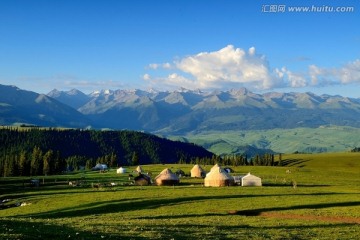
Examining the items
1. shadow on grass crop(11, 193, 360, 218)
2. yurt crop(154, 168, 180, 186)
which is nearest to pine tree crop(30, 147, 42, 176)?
yurt crop(154, 168, 180, 186)

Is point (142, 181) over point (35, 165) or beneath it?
beneath

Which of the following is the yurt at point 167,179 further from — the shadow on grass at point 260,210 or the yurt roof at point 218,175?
the shadow on grass at point 260,210

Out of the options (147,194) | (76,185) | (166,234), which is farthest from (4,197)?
(166,234)

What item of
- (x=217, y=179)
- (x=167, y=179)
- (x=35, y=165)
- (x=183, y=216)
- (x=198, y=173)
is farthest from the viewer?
(x=35, y=165)

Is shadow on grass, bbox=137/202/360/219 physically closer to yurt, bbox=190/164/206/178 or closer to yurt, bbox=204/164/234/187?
yurt, bbox=204/164/234/187

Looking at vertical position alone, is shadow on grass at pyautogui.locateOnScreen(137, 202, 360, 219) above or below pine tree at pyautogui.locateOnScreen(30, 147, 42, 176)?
below

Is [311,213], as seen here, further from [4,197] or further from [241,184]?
[4,197]

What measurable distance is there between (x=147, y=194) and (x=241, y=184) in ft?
104

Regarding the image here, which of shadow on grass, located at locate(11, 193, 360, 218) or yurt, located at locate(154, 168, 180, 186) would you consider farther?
yurt, located at locate(154, 168, 180, 186)

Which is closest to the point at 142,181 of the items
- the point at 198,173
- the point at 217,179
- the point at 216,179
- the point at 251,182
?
the point at 216,179

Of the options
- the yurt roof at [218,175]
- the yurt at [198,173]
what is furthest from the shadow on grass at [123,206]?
the yurt at [198,173]

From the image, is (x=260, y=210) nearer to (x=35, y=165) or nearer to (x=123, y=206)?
(x=123, y=206)

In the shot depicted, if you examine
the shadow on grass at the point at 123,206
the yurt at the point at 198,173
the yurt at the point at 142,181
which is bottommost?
the shadow on grass at the point at 123,206

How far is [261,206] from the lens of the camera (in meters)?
59.4
